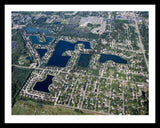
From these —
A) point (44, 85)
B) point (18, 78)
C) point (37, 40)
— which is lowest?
point (44, 85)

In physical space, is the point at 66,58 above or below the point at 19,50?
below

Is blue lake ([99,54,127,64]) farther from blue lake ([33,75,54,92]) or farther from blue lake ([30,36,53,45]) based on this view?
blue lake ([30,36,53,45])

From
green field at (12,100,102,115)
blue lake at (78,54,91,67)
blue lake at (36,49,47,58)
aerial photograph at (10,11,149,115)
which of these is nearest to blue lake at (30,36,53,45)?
aerial photograph at (10,11,149,115)

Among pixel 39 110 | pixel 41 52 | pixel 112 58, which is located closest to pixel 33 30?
pixel 41 52

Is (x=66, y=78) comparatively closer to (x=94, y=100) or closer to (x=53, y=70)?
(x=53, y=70)

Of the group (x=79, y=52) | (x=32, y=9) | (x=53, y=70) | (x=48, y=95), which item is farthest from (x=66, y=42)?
(x=32, y=9)

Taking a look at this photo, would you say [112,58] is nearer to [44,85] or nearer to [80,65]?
[80,65]
